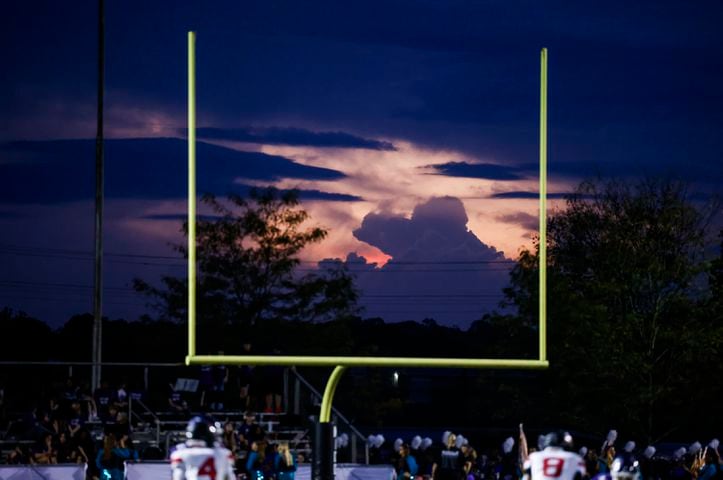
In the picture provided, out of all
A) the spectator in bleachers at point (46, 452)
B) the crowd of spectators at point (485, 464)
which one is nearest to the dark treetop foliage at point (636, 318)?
the crowd of spectators at point (485, 464)

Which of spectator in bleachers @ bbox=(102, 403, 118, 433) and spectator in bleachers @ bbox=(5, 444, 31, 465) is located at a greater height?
spectator in bleachers @ bbox=(102, 403, 118, 433)

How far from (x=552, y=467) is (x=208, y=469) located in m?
2.55

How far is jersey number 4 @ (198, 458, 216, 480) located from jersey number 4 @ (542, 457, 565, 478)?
2448 mm

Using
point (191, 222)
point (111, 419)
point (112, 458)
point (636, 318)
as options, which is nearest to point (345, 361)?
point (191, 222)

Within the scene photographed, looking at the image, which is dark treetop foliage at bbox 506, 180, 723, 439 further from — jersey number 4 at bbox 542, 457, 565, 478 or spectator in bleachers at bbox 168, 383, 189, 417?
jersey number 4 at bbox 542, 457, 565, 478

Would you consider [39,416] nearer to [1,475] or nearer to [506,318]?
[1,475]

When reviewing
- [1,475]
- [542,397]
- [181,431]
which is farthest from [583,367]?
[1,475]

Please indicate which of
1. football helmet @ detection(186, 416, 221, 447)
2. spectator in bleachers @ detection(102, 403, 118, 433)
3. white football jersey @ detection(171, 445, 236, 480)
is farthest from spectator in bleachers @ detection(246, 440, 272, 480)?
white football jersey @ detection(171, 445, 236, 480)

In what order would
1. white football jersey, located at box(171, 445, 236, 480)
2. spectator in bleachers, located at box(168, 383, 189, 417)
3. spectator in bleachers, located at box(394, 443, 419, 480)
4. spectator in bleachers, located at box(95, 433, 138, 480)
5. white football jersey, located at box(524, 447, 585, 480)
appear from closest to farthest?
white football jersey, located at box(171, 445, 236, 480), white football jersey, located at box(524, 447, 585, 480), spectator in bleachers, located at box(95, 433, 138, 480), spectator in bleachers, located at box(394, 443, 419, 480), spectator in bleachers, located at box(168, 383, 189, 417)

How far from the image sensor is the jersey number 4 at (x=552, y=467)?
36.9 ft

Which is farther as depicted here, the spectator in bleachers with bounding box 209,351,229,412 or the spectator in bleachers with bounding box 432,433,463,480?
the spectator in bleachers with bounding box 209,351,229,412

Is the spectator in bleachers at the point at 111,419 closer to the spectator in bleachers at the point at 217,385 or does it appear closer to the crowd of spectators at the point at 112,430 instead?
the crowd of spectators at the point at 112,430

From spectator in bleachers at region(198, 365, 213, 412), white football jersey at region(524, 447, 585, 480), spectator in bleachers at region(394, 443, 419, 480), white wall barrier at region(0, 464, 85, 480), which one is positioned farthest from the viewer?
spectator in bleachers at region(198, 365, 213, 412)

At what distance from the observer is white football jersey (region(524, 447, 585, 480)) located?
1123 cm
